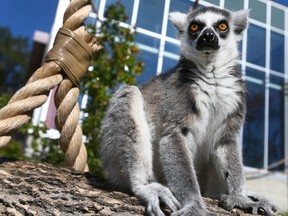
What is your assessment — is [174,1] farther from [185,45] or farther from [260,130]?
[260,130]

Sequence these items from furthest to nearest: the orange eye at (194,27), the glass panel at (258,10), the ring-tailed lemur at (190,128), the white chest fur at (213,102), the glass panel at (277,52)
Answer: the glass panel at (277,52) < the orange eye at (194,27) < the glass panel at (258,10) < the white chest fur at (213,102) < the ring-tailed lemur at (190,128)

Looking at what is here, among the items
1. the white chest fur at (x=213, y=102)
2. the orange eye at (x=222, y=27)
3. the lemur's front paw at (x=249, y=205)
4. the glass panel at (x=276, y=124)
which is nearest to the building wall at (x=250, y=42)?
the orange eye at (x=222, y=27)

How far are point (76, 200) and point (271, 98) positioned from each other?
391 centimetres

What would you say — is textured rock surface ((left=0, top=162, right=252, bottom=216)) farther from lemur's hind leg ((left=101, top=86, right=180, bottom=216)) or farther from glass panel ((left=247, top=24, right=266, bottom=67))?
glass panel ((left=247, top=24, right=266, bottom=67))

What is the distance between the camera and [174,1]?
2434 millimetres

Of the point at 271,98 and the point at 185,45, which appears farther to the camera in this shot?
the point at 271,98

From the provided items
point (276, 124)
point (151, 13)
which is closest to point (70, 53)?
point (151, 13)

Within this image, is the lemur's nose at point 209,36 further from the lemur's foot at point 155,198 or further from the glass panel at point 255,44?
the lemur's foot at point 155,198

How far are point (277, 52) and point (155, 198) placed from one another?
217 centimetres

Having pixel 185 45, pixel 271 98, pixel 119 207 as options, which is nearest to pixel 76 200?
pixel 119 207

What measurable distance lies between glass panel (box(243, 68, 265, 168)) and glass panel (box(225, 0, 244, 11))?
3.77 ft

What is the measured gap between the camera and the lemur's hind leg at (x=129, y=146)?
1.98m

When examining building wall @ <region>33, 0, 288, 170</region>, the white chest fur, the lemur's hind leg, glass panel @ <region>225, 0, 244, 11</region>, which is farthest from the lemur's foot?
glass panel @ <region>225, 0, 244, 11</region>

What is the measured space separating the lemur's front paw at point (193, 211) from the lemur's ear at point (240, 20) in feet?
4.68
